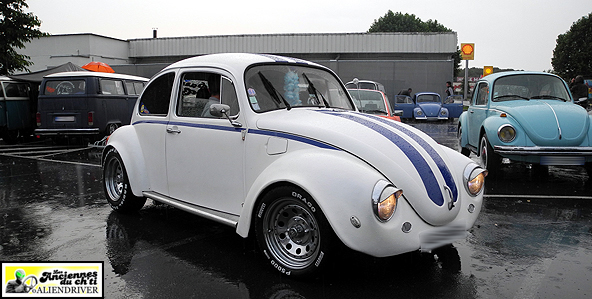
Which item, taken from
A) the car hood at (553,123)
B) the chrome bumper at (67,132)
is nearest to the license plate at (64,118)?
the chrome bumper at (67,132)

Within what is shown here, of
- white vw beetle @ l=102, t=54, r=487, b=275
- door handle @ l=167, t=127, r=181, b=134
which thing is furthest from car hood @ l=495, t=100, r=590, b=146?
door handle @ l=167, t=127, r=181, b=134

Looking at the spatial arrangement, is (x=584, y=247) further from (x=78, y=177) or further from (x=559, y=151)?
(x=78, y=177)

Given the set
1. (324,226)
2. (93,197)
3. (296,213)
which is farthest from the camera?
(93,197)

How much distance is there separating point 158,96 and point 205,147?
3.78 feet

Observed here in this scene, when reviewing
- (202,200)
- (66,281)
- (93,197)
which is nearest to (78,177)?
(93,197)

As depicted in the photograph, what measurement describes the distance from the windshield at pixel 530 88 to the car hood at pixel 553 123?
2.07 ft

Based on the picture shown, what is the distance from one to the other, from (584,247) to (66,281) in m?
4.41

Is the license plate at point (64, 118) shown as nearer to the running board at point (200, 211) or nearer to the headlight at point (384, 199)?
the running board at point (200, 211)

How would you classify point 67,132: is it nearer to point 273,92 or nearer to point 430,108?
point 273,92

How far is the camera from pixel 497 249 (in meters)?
4.29

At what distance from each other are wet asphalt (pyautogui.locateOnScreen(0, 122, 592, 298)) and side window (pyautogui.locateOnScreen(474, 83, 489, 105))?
8.47 ft

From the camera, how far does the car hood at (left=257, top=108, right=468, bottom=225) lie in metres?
3.39

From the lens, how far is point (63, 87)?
502 inches

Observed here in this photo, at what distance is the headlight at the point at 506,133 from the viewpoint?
7375mm
